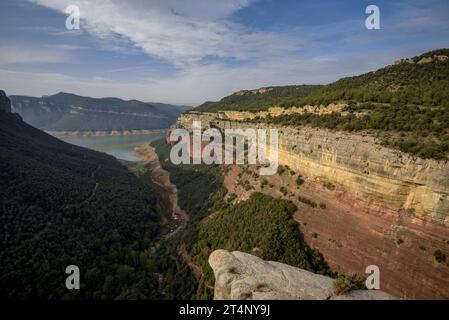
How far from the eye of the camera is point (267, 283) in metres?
11.7

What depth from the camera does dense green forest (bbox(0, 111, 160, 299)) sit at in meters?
24.5

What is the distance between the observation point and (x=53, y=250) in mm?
27578

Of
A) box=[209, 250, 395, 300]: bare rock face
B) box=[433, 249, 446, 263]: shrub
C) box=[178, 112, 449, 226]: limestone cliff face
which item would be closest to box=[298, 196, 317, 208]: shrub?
box=[178, 112, 449, 226]: limestone cliff face

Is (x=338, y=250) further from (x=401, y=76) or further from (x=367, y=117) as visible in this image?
(x=401, y=76)

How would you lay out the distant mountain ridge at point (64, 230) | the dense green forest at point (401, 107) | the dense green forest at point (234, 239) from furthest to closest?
the dense green forest at point (234, 239) < the distant mountain ridge at point (64, 230) < the dense green forest at point (401, 107)

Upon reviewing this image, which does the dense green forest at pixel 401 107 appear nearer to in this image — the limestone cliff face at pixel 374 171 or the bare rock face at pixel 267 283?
the limestone cliff face at pixel 374 171

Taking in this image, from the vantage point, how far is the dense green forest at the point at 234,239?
2561 cm

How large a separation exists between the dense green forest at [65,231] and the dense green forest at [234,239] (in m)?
3.07

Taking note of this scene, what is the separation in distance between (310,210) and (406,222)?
904 cm

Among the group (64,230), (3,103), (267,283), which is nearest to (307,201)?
(267,283)

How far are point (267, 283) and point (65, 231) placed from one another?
1107 inches

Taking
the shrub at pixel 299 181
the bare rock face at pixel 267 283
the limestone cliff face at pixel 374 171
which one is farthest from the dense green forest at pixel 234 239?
the bare rock face at pixel 267 283

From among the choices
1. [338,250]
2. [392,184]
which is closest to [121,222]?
[338,250]
